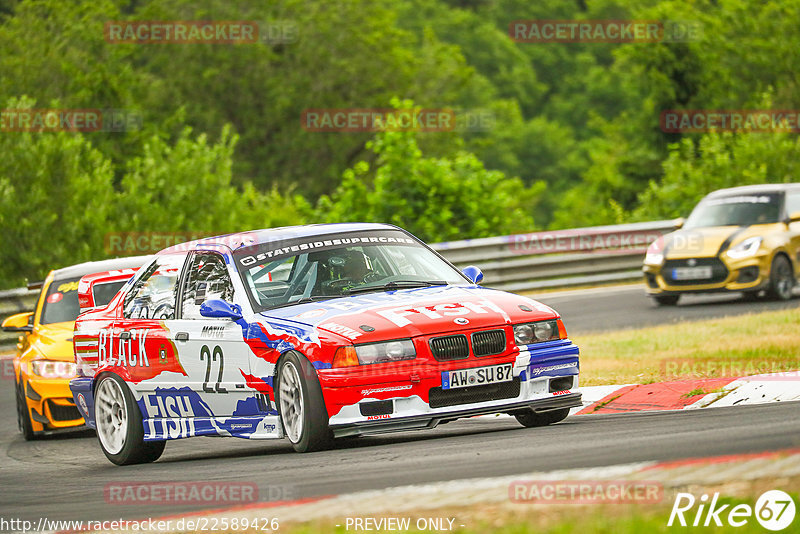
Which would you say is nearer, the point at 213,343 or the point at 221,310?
the point at 221,310

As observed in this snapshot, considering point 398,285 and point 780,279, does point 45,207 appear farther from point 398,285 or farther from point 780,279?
point 398,285

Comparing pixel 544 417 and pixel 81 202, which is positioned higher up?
pixel 81 202

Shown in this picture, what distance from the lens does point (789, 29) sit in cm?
5125

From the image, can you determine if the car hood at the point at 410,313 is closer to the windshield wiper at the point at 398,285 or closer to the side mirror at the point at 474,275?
the windshield wiper at the point at 398,285

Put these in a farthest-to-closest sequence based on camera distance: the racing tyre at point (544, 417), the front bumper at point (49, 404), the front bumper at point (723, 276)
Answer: the front bumper at point (723, 276) < the front bumper at point (49, 404) < the racing tyre at point (544, 417)

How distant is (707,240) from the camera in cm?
1881

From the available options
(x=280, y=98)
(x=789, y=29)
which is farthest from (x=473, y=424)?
(x=280, y=98)

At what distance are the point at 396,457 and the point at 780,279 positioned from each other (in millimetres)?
11758

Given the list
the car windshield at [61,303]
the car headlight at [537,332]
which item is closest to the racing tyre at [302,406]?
the car headlight at [537,332]

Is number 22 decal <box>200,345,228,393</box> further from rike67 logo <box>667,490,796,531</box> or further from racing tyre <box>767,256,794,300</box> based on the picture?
racing tyre <box>767,256,794,300</box>

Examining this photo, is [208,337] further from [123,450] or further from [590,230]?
[590,230]

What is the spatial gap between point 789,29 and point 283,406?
152 ft

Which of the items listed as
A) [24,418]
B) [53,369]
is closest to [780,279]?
[53,369]

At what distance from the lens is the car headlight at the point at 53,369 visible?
12.6 m
